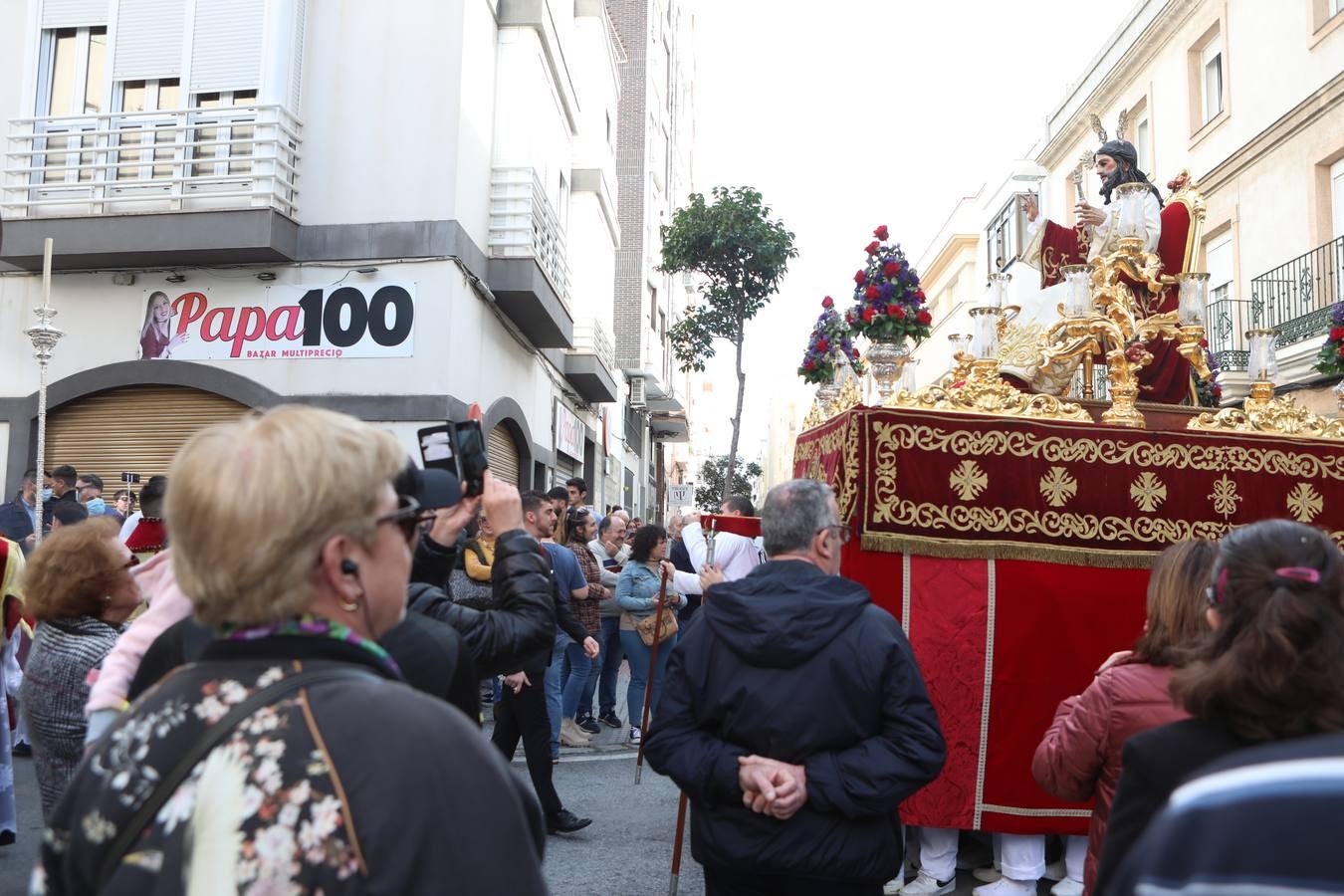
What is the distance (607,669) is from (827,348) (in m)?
4.38

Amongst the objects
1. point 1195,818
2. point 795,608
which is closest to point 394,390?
point 795,608

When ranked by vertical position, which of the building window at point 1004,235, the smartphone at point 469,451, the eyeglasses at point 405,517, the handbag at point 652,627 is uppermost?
the building window at point 1004,235

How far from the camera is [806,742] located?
3037 millimetres

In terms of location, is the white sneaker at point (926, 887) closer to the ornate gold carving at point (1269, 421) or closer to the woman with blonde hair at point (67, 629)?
the ornate gold carving at point (1269, 421)

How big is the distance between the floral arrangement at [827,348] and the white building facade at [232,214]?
616cm

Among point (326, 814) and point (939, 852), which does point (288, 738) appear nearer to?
point (326, 814)

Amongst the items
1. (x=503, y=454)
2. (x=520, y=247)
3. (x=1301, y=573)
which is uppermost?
(x=520, y=247)

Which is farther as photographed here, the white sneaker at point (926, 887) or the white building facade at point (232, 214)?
the white building facade at point (232, 214)

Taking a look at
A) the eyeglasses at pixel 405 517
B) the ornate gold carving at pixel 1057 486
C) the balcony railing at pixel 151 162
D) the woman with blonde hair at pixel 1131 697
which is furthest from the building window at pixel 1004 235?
the eyeglasses at pixel 405 517

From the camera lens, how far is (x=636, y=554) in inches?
356

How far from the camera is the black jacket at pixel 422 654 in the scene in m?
2.17

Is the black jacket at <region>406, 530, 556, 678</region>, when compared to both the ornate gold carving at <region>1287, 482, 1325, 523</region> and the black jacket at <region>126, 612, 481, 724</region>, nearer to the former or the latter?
the black jacket at <region>126, 612, 481, 724</region>

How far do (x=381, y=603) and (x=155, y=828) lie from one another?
0.41 meters

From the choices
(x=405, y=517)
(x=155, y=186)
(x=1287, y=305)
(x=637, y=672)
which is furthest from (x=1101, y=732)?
(x=1287, y=305)
